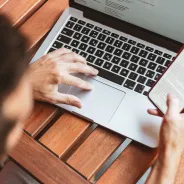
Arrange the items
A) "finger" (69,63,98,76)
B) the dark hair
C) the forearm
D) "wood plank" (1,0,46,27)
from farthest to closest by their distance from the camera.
A: "wood plank" (1,0,46,27) → "finger" (69,63,98,76) → the forearm → the dark hair

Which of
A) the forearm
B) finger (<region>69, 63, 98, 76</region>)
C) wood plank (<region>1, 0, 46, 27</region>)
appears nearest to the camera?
the forearm

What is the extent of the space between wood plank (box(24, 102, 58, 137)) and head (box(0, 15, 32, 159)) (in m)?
0.24

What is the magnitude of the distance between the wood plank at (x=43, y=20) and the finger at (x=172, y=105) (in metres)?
0.34

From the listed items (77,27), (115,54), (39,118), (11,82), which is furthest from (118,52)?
(11,82)

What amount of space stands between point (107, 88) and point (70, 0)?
0.72ft

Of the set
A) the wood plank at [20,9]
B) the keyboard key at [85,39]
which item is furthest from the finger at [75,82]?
the wood plank at [20,9]

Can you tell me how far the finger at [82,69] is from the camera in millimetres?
854

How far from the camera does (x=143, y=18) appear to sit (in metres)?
0.86

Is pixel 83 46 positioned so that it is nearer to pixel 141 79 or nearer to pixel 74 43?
pixel 74 43

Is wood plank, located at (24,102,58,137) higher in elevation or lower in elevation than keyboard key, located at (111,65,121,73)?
lower

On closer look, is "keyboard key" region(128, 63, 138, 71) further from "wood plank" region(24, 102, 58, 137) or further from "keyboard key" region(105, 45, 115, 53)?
"wood plank" region(24, 102, 58, 137)

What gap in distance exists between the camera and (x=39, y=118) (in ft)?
2.74

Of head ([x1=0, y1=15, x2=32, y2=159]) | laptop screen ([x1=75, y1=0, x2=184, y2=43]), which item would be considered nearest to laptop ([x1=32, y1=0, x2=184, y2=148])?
laptop screen ([x1=75, y1=0, x2=184, y2=43])

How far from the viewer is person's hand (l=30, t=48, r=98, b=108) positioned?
832 millimetres
